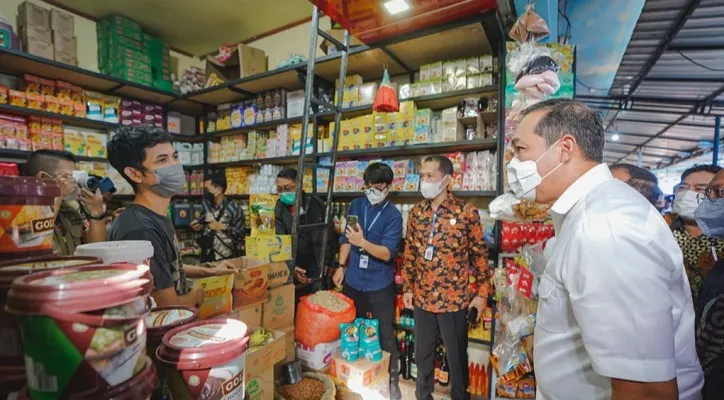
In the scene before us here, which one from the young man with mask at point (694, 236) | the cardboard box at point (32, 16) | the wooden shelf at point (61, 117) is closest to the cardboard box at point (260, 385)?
the young man with mask at point (694, 236)

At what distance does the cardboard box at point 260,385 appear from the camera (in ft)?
4.05

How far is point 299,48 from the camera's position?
422cm

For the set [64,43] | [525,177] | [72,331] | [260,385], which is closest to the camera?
[72,331]

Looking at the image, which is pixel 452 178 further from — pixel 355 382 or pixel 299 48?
pixel 299 48

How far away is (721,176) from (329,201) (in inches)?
99.4

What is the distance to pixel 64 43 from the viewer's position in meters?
3.47

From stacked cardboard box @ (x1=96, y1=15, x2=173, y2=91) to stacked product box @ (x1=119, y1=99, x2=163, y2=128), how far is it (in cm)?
38

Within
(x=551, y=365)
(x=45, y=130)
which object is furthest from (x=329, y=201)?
(x=45, y=130)

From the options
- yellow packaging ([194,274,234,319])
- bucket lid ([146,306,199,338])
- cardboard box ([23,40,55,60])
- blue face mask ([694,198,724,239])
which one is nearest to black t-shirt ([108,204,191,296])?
yellow packaging ([194,274,234,319])

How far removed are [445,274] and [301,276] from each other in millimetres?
1313

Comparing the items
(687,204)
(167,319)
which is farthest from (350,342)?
(687,204)

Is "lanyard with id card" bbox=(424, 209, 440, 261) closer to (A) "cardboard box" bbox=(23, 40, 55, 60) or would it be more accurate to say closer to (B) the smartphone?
(B) the smartphone

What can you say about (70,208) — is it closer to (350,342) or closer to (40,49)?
(40,49)

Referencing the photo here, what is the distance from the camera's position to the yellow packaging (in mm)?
1510
